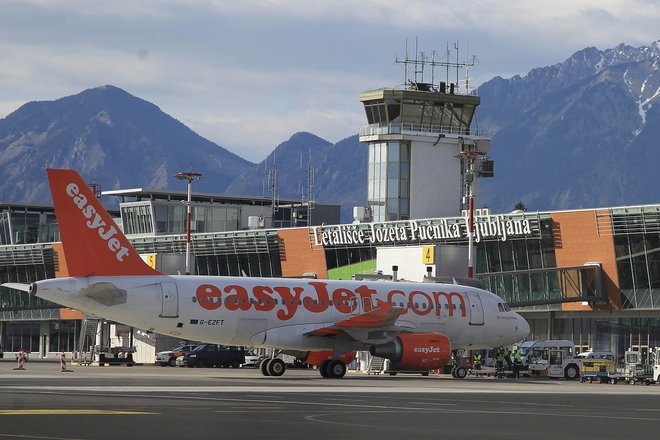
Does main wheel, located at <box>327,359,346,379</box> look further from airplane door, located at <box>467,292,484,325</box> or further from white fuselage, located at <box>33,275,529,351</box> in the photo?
airplane door, located at <box>467,292,484,325</box>

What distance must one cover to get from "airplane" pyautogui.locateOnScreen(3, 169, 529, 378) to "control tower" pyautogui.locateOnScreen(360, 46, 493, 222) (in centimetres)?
4932

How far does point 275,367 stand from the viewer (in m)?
51.0

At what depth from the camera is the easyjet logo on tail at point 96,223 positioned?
45.2 meters

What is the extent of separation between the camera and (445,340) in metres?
50.9

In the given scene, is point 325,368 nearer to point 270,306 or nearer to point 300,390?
point 270,306

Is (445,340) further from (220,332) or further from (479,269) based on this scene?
(479,269)

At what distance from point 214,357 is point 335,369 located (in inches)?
946

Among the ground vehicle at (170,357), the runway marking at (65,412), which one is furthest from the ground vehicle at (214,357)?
the runway marking at (65,412)

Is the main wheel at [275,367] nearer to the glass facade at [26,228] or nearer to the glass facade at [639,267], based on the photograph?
the glass facade at [639,267]

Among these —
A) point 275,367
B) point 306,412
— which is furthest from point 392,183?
point 306,412

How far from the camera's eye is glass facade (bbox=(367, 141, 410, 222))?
10588 cm

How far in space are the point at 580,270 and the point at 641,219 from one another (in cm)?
567

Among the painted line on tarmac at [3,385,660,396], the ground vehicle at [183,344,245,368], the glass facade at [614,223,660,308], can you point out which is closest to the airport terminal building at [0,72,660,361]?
the glass facade at [614,223,660,308]

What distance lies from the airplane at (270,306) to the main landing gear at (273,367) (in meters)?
0.05
